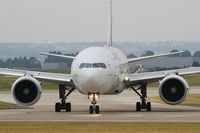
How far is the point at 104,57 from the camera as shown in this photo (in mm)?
45625

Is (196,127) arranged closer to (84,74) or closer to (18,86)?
(84,74)

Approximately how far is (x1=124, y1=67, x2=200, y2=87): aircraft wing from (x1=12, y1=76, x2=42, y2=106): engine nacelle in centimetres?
552

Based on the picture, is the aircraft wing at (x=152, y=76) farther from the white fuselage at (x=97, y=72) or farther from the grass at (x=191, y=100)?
the grass at (x=191, y=100)

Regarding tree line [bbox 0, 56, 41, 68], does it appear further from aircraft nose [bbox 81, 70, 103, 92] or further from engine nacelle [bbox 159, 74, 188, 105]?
aircraft nose [bbox 81, 70, 103, 92]

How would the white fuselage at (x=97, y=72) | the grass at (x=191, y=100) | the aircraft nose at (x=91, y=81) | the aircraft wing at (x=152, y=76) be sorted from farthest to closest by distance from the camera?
the grass at (x=191, y=100), the aircraft wing at (x=152, y=76), the white fuselage at (x=97, y=72), the aircraft nose at (x=91, y=81)

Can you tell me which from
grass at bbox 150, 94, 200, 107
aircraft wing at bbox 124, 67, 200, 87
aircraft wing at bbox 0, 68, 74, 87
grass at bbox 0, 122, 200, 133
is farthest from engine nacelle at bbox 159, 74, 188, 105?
grass at bbox 150, 94, 200, 107

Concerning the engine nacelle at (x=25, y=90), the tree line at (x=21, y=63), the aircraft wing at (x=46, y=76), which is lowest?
the engine nacelle at (x=25, y=90)

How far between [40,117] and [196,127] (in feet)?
33.8

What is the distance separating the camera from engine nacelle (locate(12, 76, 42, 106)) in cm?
4591

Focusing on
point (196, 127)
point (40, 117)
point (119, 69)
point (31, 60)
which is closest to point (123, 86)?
point (119, 69)

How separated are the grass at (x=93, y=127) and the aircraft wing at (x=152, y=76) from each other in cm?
1215

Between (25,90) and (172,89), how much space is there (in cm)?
790

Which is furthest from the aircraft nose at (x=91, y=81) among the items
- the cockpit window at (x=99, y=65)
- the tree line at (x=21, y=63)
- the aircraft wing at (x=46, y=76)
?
the tree line at (x=21, y=63)

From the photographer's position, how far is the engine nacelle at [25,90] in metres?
45.9
